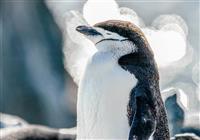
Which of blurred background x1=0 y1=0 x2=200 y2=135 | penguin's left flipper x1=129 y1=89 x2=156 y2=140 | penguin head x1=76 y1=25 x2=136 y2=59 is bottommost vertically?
blurred background x1=0 y1=0 x2=200 y2=135

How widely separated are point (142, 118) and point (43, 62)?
8.30 ft

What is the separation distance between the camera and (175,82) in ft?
11.1

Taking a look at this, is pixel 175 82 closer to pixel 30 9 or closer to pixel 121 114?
pixel 30 9

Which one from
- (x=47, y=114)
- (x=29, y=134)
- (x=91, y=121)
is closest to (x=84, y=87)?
(x=91, y=121)

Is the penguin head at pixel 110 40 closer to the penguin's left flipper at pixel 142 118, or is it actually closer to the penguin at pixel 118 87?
the penguin at pixel 118 87

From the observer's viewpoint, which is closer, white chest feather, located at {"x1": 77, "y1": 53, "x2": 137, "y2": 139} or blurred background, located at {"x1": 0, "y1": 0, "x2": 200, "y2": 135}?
white chest feather, located at {"x1": 77, "y1": 53, "x2": 137, "y2": 139}

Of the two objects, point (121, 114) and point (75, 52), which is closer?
point (121, 114)

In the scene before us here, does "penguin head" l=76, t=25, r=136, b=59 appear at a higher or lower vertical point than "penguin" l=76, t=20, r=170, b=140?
higher

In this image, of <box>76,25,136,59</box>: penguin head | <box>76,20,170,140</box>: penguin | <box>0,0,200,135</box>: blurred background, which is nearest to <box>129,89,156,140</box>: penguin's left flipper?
<box>76,20,170,140</box>: penguin

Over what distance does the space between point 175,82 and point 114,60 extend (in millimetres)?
2144

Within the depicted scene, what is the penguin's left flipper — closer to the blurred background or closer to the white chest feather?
the white chest feather

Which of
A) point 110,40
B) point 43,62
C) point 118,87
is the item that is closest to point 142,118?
point 118,87

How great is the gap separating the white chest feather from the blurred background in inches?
72.1

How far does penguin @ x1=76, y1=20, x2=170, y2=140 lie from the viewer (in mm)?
1303
